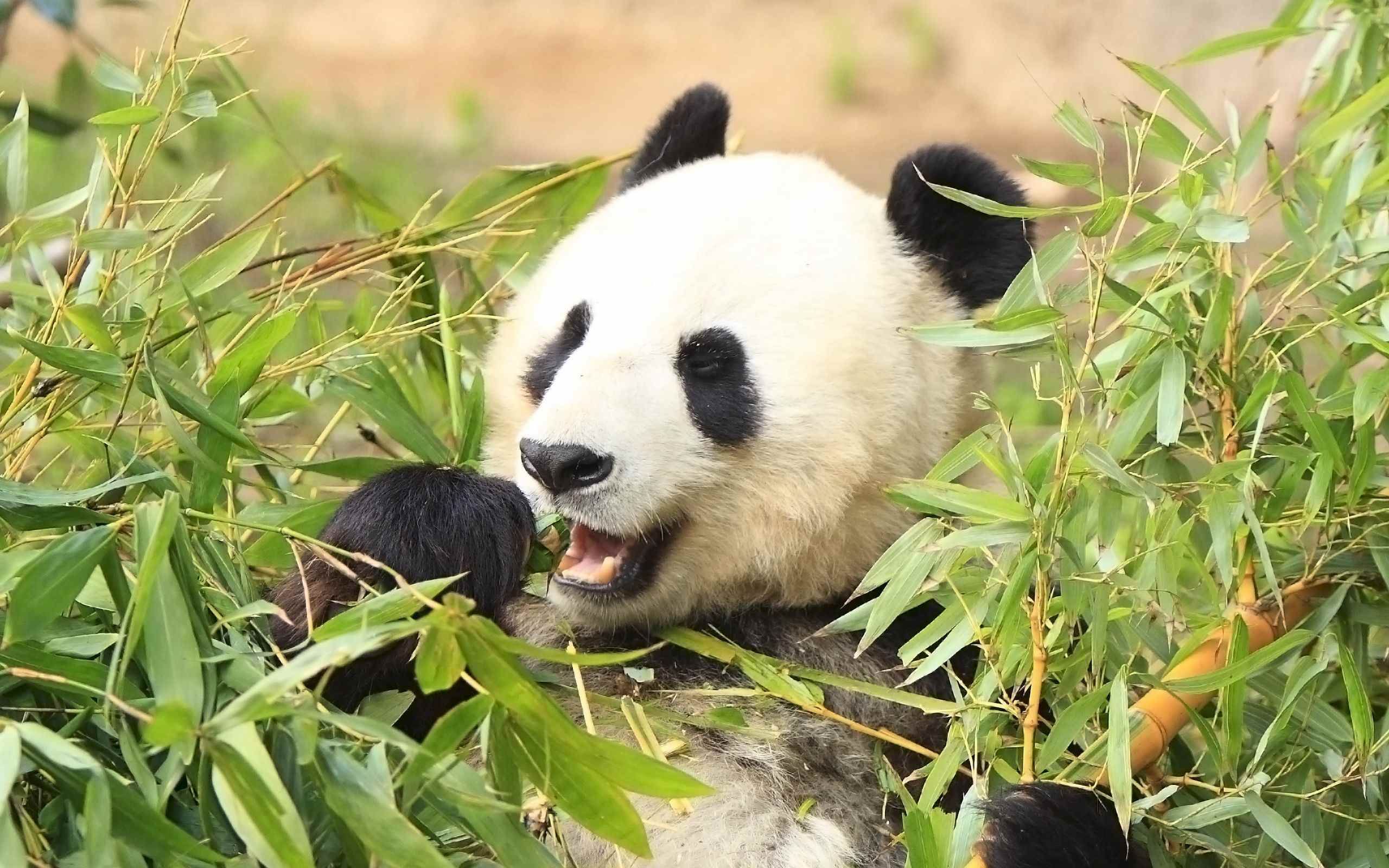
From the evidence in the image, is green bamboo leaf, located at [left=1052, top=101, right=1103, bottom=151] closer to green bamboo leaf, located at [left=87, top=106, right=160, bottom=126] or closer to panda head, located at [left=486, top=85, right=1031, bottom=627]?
panda head, located at [left=486, top=85, right=1031, bottom=627]

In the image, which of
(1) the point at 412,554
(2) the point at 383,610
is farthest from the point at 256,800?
(1) the point at 412,554

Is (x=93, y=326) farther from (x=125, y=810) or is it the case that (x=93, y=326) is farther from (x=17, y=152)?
(x=125, y=810)

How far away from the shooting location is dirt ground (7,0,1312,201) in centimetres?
763

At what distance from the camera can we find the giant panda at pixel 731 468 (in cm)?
190

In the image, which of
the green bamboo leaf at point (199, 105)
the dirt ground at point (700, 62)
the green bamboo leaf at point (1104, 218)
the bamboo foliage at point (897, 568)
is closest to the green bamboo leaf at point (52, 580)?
the bamboo foliage at point (897, 568)

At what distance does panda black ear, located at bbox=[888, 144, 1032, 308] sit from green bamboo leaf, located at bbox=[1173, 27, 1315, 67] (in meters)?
0.34

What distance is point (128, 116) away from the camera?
1875 millimetres

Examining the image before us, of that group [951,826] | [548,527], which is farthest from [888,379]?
[951,826]

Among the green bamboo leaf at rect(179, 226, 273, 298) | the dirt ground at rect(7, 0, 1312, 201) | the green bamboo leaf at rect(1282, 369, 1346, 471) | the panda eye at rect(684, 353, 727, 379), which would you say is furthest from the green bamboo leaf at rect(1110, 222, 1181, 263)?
the dirt ground at rect(7, 0, 1312, 201)

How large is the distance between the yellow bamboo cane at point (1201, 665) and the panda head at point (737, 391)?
495 millimetres

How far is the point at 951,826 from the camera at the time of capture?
1.65 meters

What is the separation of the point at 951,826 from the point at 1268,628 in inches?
22.4

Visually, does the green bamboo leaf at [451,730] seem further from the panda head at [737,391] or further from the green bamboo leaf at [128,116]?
the green bamboo leaf at [128,116]

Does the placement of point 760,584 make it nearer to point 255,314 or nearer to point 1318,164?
point 255,314
